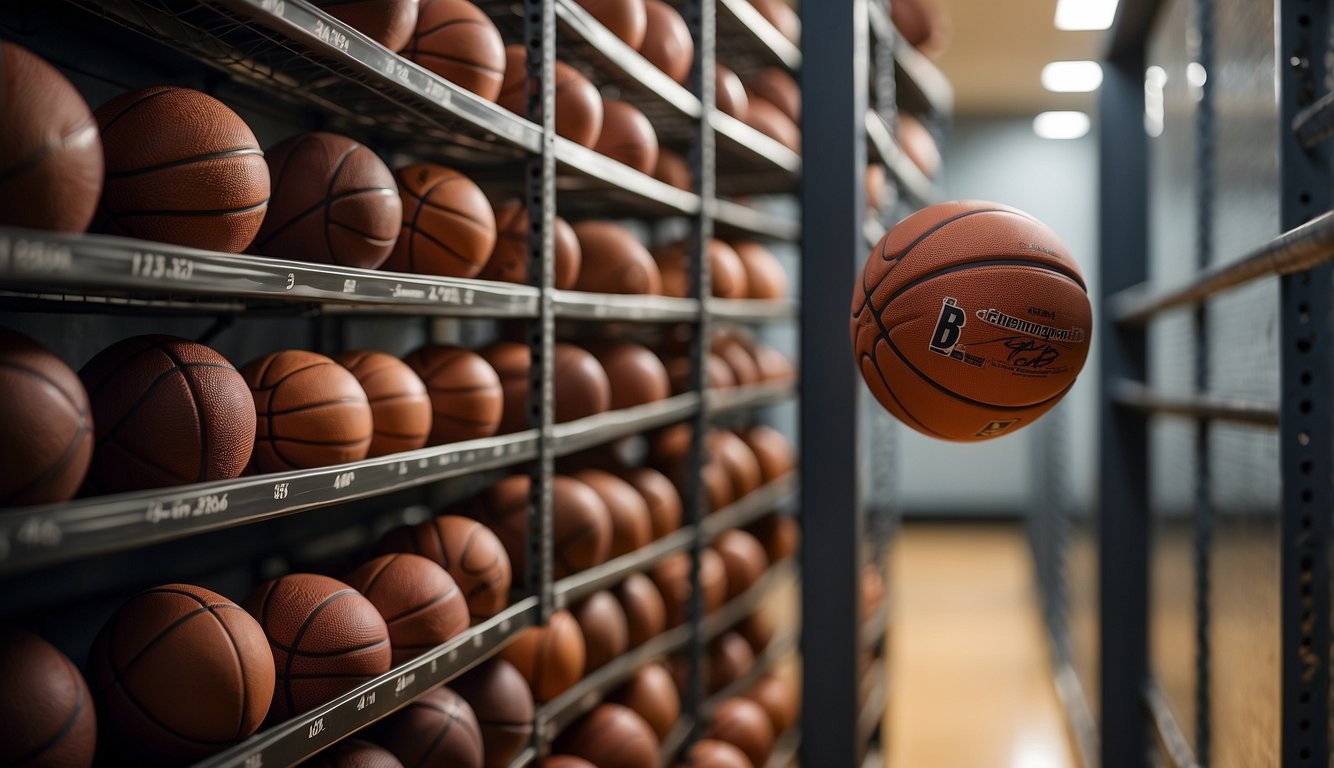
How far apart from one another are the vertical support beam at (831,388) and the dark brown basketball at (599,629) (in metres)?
0.49

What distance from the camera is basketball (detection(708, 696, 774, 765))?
11.0 feet

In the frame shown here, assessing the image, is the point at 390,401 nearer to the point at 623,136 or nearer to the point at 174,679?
the point at 174,679

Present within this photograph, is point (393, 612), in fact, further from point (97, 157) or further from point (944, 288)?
point (944, 288)

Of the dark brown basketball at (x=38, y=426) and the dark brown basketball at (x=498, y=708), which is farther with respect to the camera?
the dark brown basketball at (x=498, y=708)

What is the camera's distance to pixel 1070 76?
7879 millimetres

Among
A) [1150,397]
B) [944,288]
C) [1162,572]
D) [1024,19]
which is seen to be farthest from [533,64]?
[1024,19]

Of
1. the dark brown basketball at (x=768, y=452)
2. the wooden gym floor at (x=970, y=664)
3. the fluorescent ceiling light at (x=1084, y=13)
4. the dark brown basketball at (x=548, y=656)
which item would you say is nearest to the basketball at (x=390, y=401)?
the dark brown basketball at (x=548, y=656)

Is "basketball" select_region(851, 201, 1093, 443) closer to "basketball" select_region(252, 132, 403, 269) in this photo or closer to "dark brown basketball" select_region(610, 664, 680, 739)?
"basketball" select_region(252, 132, 403, 269)

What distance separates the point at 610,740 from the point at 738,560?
1.13 m

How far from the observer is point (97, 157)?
1231 millimetres

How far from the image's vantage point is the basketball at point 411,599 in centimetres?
193

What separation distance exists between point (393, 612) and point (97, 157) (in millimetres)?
995

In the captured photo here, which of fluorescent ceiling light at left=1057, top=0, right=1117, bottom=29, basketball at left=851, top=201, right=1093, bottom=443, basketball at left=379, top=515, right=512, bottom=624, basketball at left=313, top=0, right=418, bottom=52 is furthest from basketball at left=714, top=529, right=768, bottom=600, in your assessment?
fluorescent ceiling light at left=1057, top=0, right=1117, bottom=29

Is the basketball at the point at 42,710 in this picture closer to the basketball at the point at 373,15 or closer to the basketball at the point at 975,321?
the basketball at the point at 373,15
